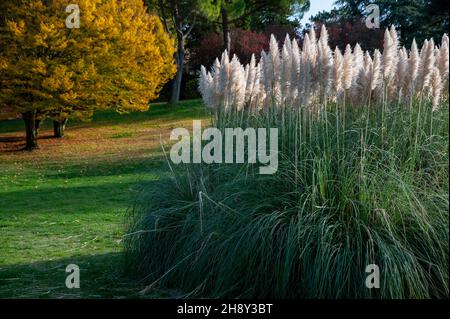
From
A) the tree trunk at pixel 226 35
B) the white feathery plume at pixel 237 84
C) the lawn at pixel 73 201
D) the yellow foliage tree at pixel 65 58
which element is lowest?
the lawn at pixel 73 201

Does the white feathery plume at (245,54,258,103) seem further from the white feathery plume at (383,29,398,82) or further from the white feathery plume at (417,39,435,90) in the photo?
the white feathery plume at (417,39,435,90)

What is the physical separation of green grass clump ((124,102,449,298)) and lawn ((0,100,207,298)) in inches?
21.4

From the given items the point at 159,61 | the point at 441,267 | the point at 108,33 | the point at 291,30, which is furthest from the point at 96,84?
the point at 441,267

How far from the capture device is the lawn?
628 centimetres

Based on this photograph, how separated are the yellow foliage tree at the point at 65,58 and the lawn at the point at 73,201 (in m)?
1.73

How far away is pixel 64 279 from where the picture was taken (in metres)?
6.23

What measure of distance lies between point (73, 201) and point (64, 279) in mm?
5989

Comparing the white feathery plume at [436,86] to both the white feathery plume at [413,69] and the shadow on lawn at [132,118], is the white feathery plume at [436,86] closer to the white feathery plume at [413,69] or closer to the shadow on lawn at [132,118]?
the white feathery plume at [413,69]

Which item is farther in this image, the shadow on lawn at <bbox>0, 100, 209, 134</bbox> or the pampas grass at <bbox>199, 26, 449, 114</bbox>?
the shadow on lawn at <bbox>0, 100, 209, 134</bbox>

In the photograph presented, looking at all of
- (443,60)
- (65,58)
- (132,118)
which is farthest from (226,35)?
(443,60)

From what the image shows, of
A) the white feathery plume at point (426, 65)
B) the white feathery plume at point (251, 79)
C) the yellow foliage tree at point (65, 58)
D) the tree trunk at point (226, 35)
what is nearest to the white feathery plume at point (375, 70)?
the white feathery plume at point (426, 65)

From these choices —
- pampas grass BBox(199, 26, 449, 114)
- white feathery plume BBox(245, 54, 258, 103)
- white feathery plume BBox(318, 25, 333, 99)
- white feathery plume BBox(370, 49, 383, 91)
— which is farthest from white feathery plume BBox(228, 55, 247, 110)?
white feathery plume BBox(370, 49, 383, 91)

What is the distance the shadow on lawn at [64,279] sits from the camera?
570 centimetres
